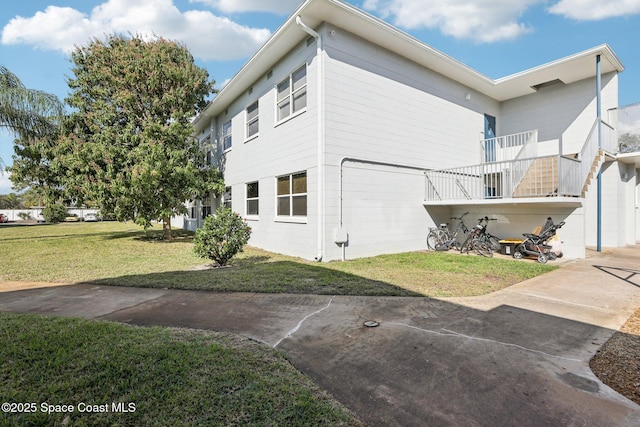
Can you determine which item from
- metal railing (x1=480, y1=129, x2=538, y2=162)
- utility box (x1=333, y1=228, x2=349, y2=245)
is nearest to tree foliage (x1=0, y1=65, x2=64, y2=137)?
utility box (x1=333, y1=228, x2=349, y2=245)

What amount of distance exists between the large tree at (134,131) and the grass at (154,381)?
982 cm

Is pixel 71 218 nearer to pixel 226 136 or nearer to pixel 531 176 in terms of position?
pixel 226 136

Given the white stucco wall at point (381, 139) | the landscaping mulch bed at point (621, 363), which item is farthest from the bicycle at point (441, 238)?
the landscaping mulch bed at point (621, 363)

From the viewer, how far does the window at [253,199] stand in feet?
39.3

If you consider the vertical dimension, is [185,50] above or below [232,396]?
above

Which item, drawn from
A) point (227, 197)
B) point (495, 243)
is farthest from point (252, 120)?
point (495, 243)

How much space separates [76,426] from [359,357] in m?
2.21

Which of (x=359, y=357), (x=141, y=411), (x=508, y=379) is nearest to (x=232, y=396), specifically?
(x=141, y=411)

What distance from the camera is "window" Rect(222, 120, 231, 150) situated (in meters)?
14.7

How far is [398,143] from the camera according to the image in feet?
32.3

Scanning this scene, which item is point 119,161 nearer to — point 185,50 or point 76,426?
point 185,50

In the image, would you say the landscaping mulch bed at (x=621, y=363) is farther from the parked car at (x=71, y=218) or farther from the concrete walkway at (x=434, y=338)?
the parked car at (x=71, y=218)

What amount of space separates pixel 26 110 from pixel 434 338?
17.3 meters

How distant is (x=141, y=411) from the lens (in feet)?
6.80
